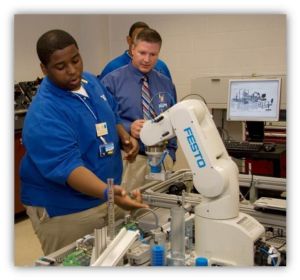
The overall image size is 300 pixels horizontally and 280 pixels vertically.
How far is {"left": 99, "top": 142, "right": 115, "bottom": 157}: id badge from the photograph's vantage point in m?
1.43

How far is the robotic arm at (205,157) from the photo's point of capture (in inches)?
45.9

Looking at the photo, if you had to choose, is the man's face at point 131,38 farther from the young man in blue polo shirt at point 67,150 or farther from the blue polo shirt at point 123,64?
the young man in blue polo shirt at point 67,150

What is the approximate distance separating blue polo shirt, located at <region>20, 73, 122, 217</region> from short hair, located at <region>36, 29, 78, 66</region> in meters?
0.11

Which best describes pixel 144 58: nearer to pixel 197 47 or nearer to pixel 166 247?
pixel 197 47

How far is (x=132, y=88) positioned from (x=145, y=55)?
0.55ft

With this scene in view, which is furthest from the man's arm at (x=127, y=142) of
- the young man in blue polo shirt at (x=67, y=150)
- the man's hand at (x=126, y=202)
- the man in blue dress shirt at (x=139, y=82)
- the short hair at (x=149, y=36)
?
the short hair at (x=149, y=36)

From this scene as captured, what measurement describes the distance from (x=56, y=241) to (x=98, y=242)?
372 millimetres

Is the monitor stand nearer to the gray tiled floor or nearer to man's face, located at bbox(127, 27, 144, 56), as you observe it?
man's face, located at bbox(127, 27, 144, 56)

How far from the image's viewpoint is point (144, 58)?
2008mm

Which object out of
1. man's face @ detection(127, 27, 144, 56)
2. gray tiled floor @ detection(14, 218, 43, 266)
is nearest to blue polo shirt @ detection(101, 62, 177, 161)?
man's face @ detection(127, 27, 144, 56)

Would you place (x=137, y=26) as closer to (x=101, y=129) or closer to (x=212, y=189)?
(x=101, y=129)
